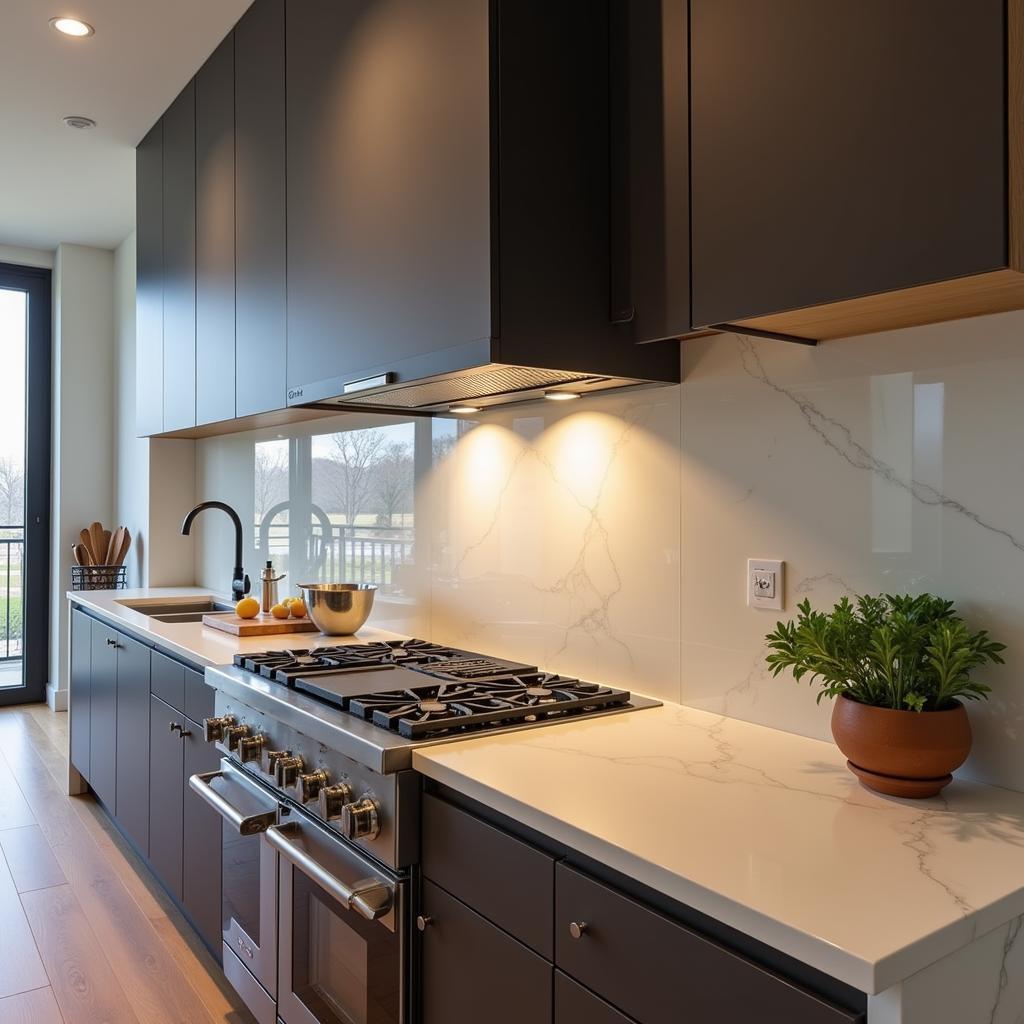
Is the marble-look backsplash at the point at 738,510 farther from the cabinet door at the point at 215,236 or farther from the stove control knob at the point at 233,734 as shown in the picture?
the cabinet door at the point at 215,236

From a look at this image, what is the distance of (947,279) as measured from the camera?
106cm

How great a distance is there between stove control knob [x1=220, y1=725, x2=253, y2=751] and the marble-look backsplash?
2.10ft

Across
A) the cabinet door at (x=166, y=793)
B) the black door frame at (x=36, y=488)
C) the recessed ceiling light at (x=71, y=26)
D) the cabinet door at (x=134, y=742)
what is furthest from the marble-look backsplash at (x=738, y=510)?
the black door frame at (x=36, y=488)

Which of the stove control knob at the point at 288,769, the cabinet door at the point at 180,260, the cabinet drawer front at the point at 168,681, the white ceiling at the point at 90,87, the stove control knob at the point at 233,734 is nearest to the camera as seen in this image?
the stove control knob at the point at 288,769

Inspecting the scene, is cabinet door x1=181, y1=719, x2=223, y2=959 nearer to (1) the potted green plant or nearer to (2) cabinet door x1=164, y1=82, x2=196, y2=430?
(2) cabinet door x1=164, y1=82, x2=196, y2=430

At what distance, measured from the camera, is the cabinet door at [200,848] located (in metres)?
2.27

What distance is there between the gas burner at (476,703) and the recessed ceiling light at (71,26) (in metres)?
2.30

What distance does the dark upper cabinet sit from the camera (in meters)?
1.57

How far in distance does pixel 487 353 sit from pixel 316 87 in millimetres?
1113

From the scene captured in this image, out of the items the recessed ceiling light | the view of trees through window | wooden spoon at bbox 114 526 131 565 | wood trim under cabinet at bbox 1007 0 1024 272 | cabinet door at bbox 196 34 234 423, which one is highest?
the recessed ceiling light

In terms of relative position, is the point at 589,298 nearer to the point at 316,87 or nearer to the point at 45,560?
the point at 316,87

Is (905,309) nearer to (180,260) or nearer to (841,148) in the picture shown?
(841,148)

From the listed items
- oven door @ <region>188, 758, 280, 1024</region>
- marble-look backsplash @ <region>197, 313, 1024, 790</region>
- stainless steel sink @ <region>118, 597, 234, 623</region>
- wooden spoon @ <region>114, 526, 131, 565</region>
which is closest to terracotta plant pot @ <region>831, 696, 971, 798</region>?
marble-look backsplash @ <region>197, 313, 1024, 790</region>

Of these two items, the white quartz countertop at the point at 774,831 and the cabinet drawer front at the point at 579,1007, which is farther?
the cabinet drawer front at the point at 579,1007
